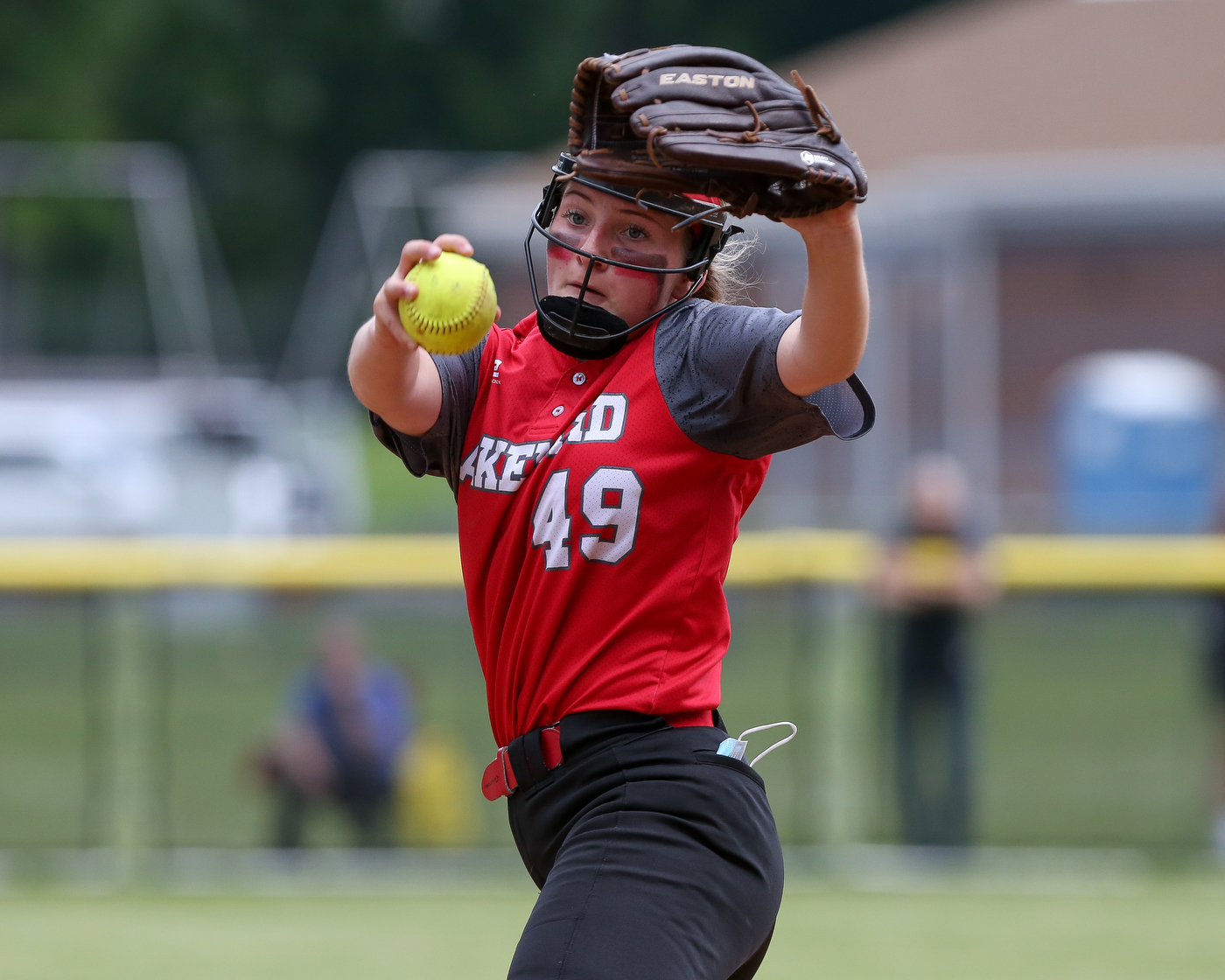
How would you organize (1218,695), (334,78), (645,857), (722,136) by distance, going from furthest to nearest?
(334,78) < (1218,695) < (645,857) < (722,136)

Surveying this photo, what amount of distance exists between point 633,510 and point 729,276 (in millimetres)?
611

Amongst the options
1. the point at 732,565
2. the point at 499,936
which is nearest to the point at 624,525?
the point at 499,936

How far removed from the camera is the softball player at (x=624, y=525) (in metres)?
2.51

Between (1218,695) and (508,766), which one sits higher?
(508,766)

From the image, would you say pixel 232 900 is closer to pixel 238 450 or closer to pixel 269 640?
pixel 269 640

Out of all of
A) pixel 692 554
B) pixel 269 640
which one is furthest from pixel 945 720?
pixel 692 554

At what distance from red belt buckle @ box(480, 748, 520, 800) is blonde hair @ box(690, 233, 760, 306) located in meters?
0.84

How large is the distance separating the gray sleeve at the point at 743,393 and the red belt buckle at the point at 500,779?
0.61 meters

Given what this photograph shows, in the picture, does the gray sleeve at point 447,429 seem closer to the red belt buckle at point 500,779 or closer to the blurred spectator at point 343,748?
the red belt buckle at point 500,779

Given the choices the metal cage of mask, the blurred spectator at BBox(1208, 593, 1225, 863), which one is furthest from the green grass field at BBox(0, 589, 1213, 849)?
the metal cage of mask

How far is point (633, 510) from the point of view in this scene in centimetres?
262

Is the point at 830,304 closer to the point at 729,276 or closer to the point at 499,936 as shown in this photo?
the point at 729,276

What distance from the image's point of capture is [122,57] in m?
33.1

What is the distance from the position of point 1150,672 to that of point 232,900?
13.3 ft
